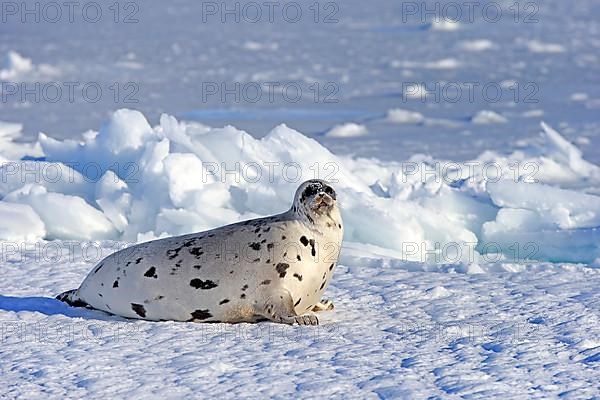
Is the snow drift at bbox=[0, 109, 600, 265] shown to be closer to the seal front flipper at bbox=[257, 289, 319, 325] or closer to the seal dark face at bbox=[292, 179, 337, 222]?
the seal dark face at bbox=[292, 179, 337, 222]

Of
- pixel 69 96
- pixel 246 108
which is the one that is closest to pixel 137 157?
pixel 246 108

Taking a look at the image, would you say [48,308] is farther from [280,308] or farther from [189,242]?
[280,308]

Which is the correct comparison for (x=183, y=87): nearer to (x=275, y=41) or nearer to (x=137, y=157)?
(x=275, y=41)

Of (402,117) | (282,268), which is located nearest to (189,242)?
(282,268)

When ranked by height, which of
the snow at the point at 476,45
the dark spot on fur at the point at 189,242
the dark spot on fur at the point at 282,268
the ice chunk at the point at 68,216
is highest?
the dark spot on fur at the point at 189,242

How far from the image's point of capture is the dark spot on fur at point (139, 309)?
319cm

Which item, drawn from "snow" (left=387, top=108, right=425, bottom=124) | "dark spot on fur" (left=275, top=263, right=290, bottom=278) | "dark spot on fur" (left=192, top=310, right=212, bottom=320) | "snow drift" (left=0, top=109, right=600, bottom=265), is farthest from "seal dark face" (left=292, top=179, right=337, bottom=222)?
"snow" (left=387, top=108, right=425, bottom=124)

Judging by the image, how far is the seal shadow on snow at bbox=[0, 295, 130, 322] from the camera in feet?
10.7

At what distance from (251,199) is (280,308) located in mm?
1781

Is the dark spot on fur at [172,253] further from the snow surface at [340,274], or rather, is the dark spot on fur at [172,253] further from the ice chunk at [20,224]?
the ice chunk at [20,224]

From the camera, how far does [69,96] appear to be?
969 cm

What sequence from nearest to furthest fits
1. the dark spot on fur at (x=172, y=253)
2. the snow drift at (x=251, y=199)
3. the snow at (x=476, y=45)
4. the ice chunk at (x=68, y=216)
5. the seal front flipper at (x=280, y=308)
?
the seal front flipper at (x=280, y=308) → the dark spot on fur at (x=172, y=253) → the snow drift at (x=251, y=199) → the ice chunk at (x=68, y=216) → the snow at (x=476, y=45)

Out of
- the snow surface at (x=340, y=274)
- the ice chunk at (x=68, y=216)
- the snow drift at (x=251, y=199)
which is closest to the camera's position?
the snow surface at (x=340, y=274)

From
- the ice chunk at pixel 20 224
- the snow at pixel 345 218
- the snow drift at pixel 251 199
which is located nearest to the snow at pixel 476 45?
the snow at pixel 345 218
